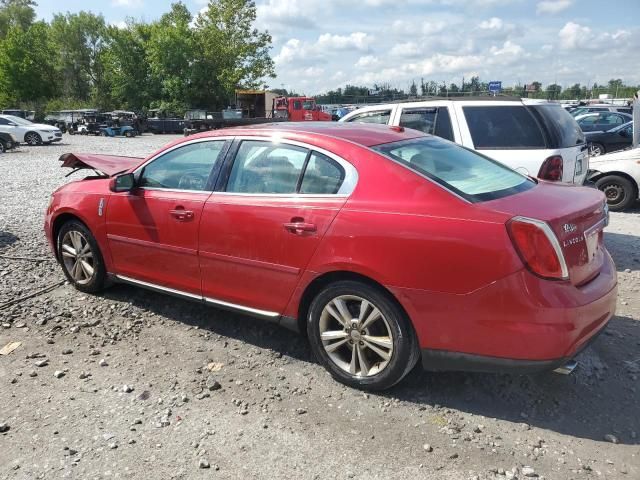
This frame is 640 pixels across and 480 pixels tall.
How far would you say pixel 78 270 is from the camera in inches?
197

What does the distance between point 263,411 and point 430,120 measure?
14.9 ft

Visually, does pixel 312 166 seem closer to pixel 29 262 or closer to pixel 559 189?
pixel 559 189

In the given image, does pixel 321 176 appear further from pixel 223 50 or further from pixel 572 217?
pixel 223 50


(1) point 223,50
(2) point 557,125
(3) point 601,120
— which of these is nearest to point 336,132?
(2) point 557,125

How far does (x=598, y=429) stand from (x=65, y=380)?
131 inches

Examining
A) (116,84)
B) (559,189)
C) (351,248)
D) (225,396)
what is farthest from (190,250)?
(116,84)

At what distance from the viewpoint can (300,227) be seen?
11.0ft

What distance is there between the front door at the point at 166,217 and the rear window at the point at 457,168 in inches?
56.0

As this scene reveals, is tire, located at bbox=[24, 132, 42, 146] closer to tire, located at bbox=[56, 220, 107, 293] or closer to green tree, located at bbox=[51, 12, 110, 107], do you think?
tire, located at bbox=[56, 220, 107, 293]

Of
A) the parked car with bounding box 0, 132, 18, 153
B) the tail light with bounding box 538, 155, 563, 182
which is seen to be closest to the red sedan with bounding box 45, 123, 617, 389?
the tail light with bounding box 538, 155, 563, 182

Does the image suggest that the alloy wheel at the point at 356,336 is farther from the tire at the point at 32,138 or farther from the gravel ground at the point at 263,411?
the tire at the point at 32,138

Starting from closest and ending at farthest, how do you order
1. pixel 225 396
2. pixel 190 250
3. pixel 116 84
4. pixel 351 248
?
pixel 351 248 → pixel 225 396 → pixel 190 250 → pixel 116 84

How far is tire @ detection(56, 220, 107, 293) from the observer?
15.8ft

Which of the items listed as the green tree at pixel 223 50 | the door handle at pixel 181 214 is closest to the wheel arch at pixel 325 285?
the door handle at pixel 181 214
